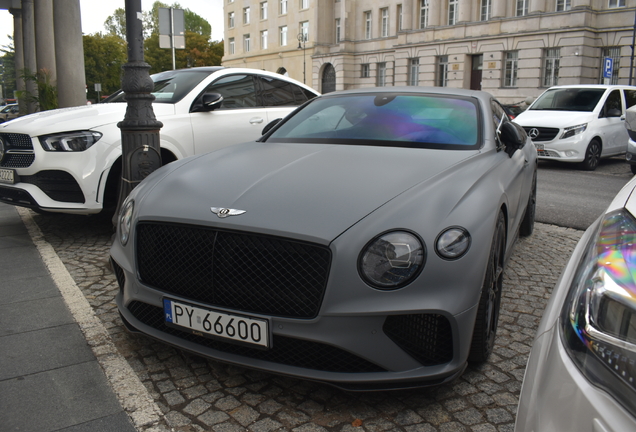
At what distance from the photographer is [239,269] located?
249 centimetres

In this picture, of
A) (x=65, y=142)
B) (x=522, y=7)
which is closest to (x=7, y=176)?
(x=65, y=142)

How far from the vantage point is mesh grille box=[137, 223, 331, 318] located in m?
2.38

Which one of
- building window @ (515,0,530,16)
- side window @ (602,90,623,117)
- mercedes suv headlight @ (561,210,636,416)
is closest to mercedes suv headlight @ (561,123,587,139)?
side window @ (602,90,623,117)

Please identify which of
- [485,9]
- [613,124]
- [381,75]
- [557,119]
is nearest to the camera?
[557,119]

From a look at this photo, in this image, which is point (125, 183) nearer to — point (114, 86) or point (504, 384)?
point (504, 384)

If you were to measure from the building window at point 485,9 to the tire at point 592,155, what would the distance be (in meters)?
30.3

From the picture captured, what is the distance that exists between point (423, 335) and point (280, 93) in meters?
5.36

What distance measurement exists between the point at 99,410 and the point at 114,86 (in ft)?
270

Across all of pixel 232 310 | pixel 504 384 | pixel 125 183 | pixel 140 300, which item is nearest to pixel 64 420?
pixel 140 300

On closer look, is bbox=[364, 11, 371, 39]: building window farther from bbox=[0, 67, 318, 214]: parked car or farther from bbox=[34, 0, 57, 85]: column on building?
bbox=[0, 67, 318, 214]: parked car

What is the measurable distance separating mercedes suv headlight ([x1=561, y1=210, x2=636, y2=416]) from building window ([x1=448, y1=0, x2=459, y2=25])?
43989 millimetres

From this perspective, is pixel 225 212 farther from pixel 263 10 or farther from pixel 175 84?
pixel 263 10

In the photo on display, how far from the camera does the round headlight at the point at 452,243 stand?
2.36m

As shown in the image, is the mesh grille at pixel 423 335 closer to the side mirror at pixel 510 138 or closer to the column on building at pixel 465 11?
the side mirror at pixel 510 138
